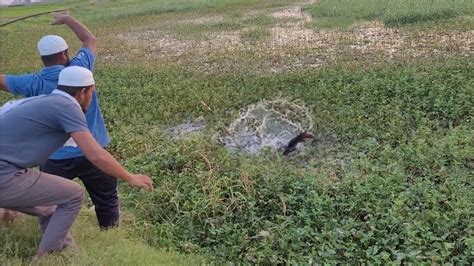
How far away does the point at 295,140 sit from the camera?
21.5 feet

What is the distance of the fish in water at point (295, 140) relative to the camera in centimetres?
640

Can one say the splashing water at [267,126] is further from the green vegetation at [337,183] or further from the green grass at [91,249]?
the green grass at [91,249]

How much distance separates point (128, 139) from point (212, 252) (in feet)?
9.08

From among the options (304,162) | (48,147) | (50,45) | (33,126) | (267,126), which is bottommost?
(304,162)

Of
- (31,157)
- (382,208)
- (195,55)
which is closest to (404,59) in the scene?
(195,55)

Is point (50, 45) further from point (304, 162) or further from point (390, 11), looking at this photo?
point (390, 11)

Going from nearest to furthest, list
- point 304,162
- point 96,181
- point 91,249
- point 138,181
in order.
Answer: point 138,181 → point 91,249 → point 96,181 → point 304,162

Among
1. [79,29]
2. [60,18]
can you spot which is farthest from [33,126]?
[60,18]

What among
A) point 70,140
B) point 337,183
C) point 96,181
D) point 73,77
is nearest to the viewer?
point 73,77

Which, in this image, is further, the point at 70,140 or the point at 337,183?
the point at 337,183

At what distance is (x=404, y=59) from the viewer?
933cm

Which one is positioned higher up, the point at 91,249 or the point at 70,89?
the point at 70,89

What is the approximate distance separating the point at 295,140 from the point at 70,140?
129 inches

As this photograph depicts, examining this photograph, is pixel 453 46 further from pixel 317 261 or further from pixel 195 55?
pixel 317 261
